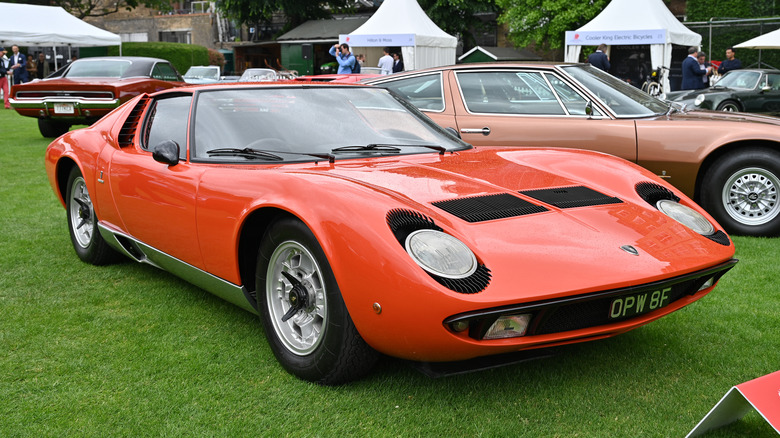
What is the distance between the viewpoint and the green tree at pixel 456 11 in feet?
106

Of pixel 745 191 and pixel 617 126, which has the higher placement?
pixel 617 126

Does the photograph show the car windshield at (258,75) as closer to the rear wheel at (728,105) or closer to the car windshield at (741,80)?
the rear wheel at (728,105)

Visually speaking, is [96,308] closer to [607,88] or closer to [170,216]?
[170,216]

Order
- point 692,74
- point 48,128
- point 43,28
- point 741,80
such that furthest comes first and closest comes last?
point 43,28 → point 692,74 → point 741,80 → point 48,128

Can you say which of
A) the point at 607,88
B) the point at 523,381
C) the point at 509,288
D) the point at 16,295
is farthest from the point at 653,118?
the point at 16,295

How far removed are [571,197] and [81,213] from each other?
3204 mm

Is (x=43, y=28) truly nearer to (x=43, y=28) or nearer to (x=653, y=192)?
(x=43, y=28)

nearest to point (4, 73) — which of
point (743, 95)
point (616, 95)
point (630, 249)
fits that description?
point (743, 95)

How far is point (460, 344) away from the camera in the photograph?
2.21 meters

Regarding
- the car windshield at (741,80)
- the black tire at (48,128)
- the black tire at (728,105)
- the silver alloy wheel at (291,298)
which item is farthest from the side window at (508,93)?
the car windshield at (741,80)

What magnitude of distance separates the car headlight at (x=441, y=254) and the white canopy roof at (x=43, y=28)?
23122 millimetres

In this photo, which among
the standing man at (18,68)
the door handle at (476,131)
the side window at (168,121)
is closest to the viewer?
the side window at (168,121)

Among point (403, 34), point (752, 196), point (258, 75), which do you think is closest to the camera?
point (752, 196)

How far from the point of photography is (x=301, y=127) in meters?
3.30
